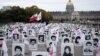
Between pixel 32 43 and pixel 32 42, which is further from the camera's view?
pixel 32 43

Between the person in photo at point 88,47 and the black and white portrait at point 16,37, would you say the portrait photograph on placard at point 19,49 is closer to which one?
the person in photo at point 88,47

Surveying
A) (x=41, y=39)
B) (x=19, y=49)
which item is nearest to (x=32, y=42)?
(x=41, y=39)

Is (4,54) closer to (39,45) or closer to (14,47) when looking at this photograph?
(14,47)

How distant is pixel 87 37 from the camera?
83.7ft

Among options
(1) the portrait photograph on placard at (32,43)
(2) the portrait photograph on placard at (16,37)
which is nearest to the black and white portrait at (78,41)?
(2) the portrait photograph on placard at (16,37)

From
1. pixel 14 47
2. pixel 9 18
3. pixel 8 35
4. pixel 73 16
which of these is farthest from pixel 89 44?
pixel 73 16

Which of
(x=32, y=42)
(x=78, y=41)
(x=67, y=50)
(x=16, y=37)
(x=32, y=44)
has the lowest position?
Result: (x=78, y=41)

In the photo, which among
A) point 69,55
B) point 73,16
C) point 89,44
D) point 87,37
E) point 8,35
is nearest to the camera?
point 69,55

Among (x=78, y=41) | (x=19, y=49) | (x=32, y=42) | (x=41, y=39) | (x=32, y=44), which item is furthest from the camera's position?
(x=78, y=41)

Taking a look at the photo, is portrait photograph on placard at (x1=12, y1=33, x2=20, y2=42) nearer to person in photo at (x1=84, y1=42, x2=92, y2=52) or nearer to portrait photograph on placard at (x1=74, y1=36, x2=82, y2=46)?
portrait photograph on placard at (x1=74, y1=36, x2=82, y2=46)

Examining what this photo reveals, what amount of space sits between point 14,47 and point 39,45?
33.5 feet

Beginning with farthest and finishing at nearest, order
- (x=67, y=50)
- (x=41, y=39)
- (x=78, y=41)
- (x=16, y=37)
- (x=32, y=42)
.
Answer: (x=16, y=37), (x=78, y=41), (x=41, y=39), (x=32, y=42), (x=67, y=50)

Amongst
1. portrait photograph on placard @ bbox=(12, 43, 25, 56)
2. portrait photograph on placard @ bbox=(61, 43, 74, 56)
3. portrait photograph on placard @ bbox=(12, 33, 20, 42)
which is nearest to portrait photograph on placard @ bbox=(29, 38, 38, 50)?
portrait photograph on placard @ bbox=(12, 33, 20, 42)

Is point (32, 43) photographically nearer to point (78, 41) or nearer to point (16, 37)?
point (78, 41)
